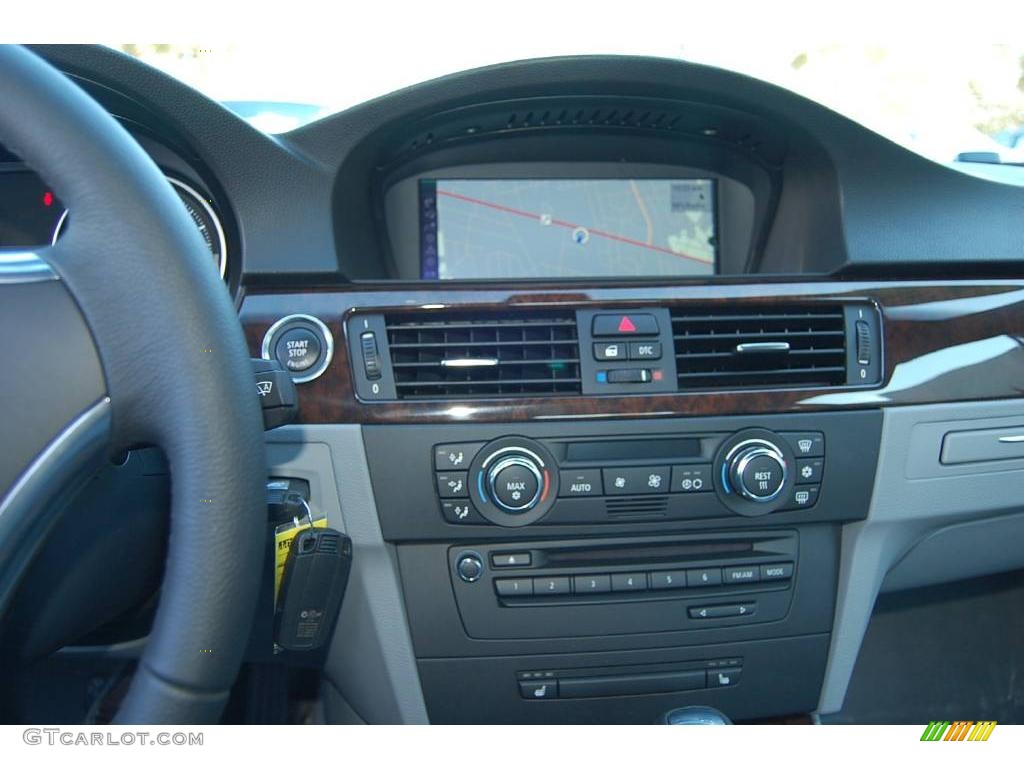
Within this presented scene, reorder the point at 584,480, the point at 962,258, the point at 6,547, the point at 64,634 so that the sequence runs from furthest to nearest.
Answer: the point at 962,258 < the point at 584,480 < the point at 64,634 < the point at 6,547

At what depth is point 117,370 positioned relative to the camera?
88cm

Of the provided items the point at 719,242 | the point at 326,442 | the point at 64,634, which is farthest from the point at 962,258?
the point at 64,634

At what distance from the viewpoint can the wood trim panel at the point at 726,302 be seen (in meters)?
1.53

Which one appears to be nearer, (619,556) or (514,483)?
(514,483)

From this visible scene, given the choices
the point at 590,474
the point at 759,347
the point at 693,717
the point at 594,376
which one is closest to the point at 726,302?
the point at 759,347

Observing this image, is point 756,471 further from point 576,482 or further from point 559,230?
point 559,230

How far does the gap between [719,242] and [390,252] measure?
666 millimetres

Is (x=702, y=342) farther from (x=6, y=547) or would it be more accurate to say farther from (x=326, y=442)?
(x=6, y=547)

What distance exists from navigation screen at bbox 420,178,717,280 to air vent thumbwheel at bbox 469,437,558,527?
39cm

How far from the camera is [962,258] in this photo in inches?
67.1

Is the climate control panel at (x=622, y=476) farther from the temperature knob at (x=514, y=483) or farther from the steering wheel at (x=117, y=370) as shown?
the steering wheel at (x=117, y=370)

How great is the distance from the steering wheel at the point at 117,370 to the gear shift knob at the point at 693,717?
2.64 ft
